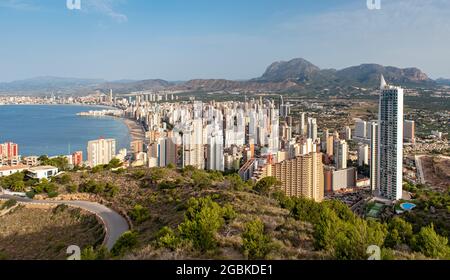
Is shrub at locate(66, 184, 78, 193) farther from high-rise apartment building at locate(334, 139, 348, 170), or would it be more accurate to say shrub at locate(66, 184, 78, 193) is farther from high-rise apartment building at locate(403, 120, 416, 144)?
high-rise apartment building at locate(403, 120, 416, 144)

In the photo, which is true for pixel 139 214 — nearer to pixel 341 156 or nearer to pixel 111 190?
pixel 111 190

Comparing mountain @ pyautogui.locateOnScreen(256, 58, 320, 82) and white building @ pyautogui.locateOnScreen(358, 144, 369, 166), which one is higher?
mountain @ pyautogui.locateOnScreen(256, 58, 320, 82)

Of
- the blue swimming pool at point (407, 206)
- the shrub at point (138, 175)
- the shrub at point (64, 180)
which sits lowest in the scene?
the blue swimming pool at point (407, 206)

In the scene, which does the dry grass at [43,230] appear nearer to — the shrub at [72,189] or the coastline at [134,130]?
the shrub at [72,189]

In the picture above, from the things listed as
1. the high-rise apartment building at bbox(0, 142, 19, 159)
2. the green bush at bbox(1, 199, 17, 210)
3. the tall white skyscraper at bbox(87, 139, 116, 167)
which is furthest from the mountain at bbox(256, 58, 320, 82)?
the high-rise apartment building at bbox(0, 142, 19, 159)

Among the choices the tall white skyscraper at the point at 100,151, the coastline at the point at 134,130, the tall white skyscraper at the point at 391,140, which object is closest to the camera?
the tall white skyscraper at the point at 391,140

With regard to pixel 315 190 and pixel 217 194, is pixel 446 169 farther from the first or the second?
pixel 217 194

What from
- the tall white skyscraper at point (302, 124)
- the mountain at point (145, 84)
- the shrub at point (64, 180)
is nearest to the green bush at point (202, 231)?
the mountain at point (145, 84)

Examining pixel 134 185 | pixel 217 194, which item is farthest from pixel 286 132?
pixel 217 194
